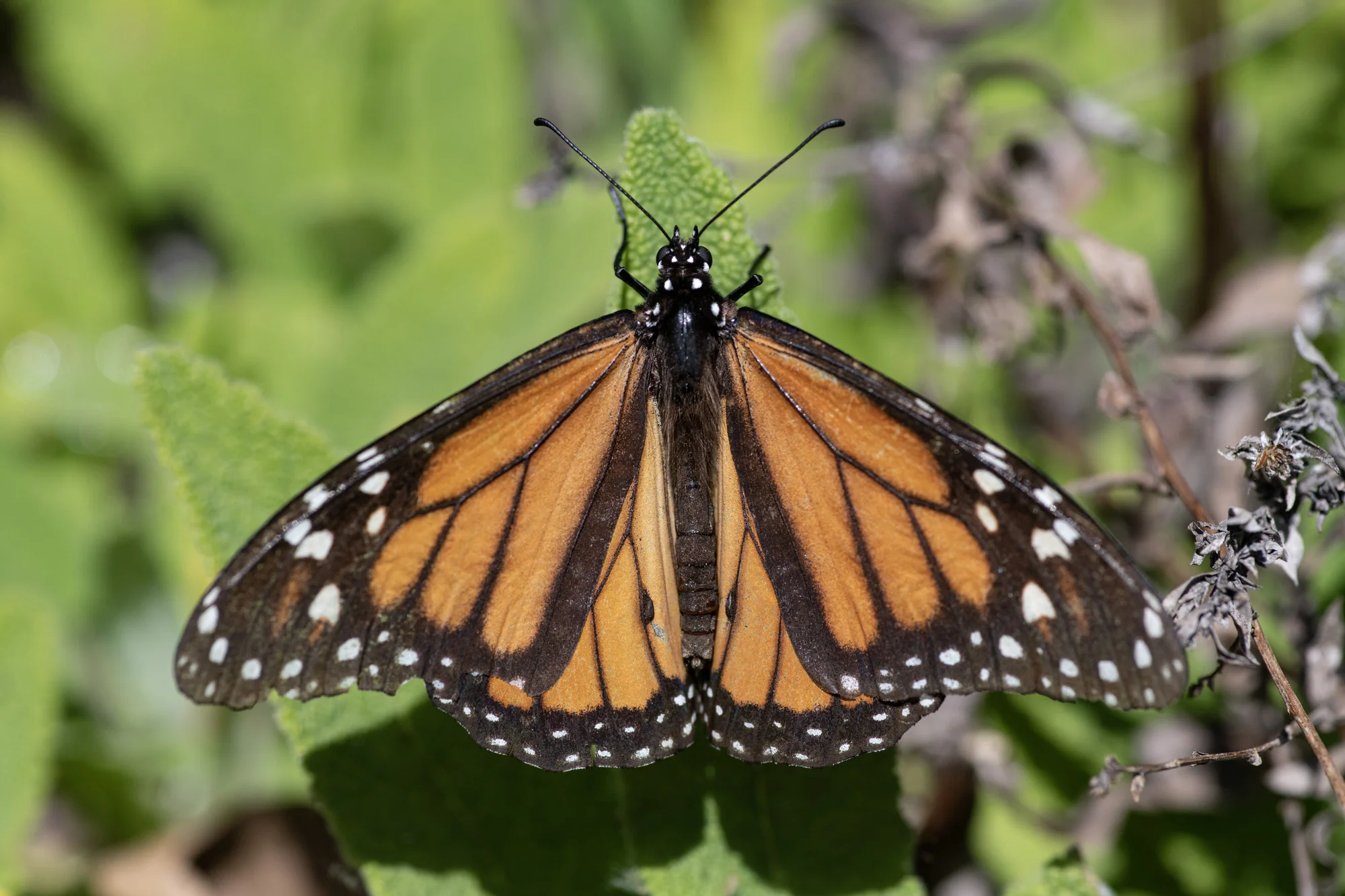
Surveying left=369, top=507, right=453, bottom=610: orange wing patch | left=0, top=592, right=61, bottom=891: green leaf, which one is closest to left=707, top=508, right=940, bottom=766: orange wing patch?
left=369, top=507, right=453, bottom=610: orange wing patch

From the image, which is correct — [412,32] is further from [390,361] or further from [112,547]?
[112,547]

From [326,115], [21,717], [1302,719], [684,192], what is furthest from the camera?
[326,115]

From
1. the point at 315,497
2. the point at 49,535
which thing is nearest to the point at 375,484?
the point at 315,497

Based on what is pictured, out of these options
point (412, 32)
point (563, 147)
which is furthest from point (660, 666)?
point (412, 32)

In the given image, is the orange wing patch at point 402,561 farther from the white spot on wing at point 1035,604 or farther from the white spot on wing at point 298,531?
the white spot on wing at point 1035,604

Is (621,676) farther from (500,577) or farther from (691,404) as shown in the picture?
(691,404)

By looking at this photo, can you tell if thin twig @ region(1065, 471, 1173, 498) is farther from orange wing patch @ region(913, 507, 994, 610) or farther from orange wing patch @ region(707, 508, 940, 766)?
orange wing patch @ region(707, 508, 940, 766)

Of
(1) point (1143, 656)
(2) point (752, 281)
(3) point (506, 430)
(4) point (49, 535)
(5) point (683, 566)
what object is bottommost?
(1) point (1143, 656)
